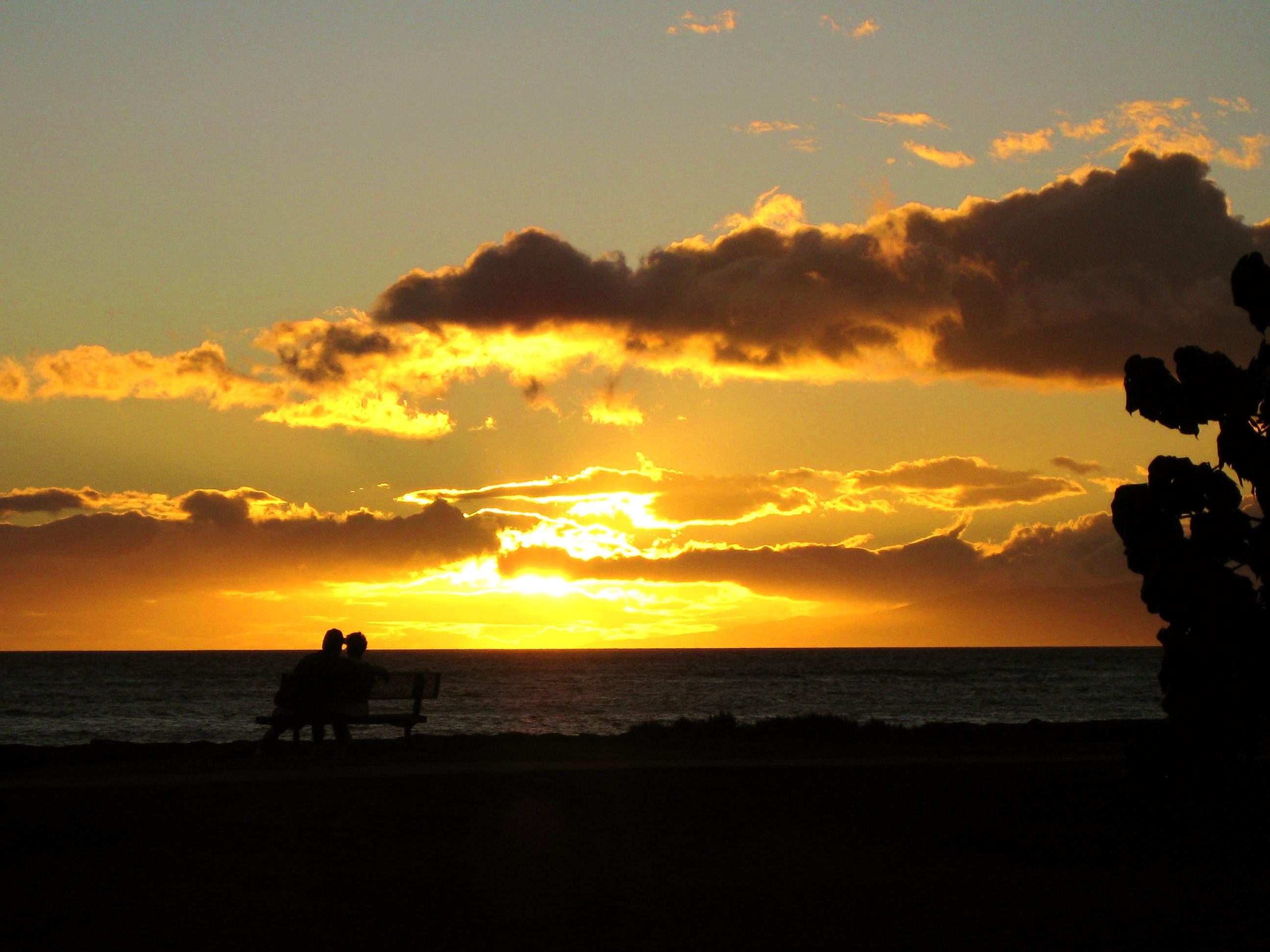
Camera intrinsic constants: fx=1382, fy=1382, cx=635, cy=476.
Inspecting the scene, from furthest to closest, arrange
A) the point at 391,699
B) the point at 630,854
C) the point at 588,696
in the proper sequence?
the point at 588,696
the point at 391,699
the point at 630,854

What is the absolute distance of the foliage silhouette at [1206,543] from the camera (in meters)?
11.2

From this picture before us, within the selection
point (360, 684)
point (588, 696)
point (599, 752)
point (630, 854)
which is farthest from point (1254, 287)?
point (588, 696)

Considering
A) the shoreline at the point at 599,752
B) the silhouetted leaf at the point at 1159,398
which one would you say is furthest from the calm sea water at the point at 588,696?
the silhouetted leaf at the point at 1159,398

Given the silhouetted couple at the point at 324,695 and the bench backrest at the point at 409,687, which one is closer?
the silhouetted couple at the point at 324,695

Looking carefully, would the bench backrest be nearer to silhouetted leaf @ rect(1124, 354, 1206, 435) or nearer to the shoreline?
the shoreline

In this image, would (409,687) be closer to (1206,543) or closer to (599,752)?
(599,752)

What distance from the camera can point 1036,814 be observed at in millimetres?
13312

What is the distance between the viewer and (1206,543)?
1145 centimetres

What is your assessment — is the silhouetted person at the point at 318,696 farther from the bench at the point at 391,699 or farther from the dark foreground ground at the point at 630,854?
the dark foreground ground at the point at 630,854

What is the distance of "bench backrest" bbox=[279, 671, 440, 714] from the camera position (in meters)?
19.3

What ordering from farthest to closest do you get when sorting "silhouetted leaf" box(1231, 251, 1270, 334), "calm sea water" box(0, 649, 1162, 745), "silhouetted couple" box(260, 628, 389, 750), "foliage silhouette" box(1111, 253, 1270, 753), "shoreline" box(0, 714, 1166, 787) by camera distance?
"calm sea water" box(0, 649, 1162, 745) → "silhouetted couple" box(260, 628, 389, 750) → "shoreline" box(0, 714, 1166, 787) → "silhouetted leaf" box(1231, 251, 1270, 334) → "foliage silhouette" box(1111, 253, 1270, 753)

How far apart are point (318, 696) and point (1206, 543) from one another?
11.1m

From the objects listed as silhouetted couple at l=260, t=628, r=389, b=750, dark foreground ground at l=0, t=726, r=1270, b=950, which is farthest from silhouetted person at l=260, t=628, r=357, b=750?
dark foreground ground at l=0, t=726, r=1270, b=950

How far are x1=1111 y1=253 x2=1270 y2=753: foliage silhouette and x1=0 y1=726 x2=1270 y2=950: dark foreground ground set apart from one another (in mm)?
794
